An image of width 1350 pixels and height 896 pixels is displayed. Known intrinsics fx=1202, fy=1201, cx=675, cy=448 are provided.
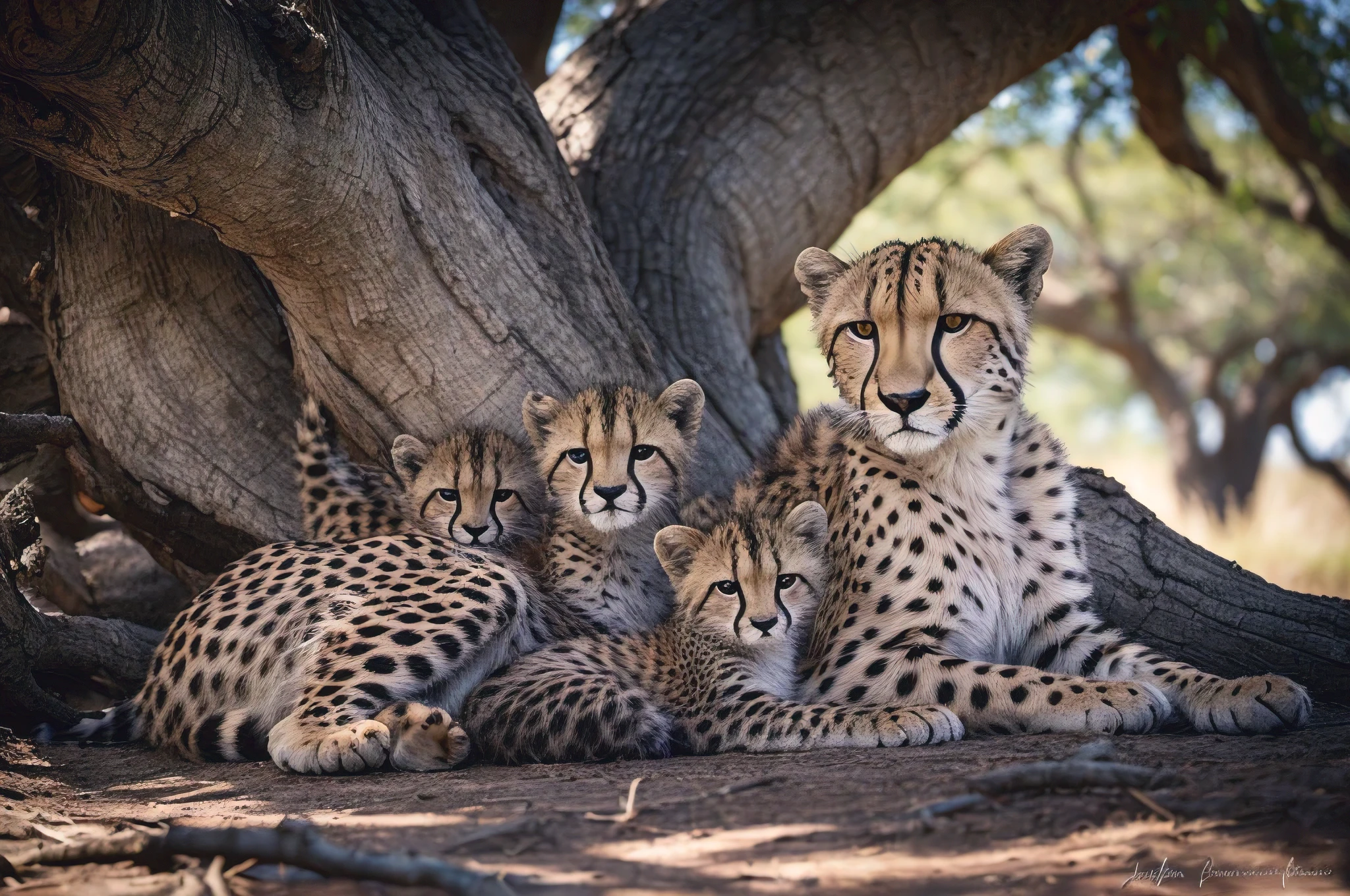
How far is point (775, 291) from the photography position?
732cm

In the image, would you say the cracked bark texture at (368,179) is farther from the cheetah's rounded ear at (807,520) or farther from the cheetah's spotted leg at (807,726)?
the cheetah's spotted leg at (807,726)

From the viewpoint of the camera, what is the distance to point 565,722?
421 cm

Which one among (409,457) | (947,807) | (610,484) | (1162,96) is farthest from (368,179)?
(1162,96)

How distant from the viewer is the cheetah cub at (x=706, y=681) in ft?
13.8

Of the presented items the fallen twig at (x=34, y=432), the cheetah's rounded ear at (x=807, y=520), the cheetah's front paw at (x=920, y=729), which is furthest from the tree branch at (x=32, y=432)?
the cheetah's front paw at (x=920, y=729)

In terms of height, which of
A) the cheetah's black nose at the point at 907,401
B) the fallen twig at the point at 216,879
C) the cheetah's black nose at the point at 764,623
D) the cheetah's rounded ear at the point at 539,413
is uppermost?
the cheetah's black nose at the point at 907,401

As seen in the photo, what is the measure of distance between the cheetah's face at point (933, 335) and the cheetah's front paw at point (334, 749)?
6.88 ft

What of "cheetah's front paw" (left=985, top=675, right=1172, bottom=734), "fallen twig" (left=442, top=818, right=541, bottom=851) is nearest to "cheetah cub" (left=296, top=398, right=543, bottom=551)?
"cheetah's front paw" (left=985, top=675, right=1172, bottom=734)

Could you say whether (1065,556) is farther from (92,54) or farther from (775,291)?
(92,54)

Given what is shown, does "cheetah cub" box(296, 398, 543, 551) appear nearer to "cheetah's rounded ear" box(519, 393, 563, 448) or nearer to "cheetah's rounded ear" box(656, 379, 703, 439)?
"cheetah's rounded ear" box(519, 393, 563, 448)

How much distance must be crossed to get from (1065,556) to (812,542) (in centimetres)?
101

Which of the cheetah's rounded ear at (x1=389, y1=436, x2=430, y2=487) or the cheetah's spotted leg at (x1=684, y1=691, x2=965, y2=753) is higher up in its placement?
the cheetah's rounded ear at (x1=389, y1=436, x2=430, y2=487)

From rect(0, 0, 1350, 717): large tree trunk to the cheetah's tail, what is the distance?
104 cm

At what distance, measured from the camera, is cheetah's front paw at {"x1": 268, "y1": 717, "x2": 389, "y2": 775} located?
3.95m
